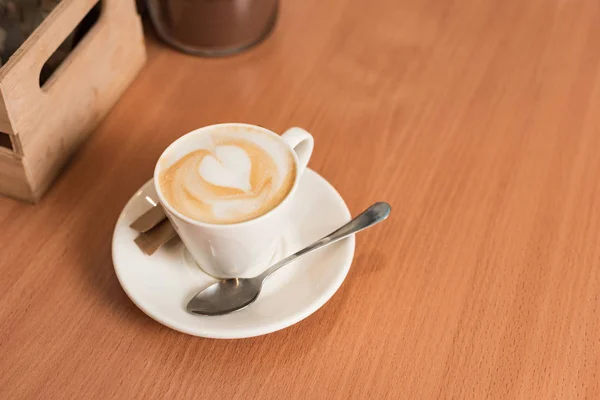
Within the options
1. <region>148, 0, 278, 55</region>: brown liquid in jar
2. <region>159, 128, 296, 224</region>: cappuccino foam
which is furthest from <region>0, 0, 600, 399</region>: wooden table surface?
<region>159, 128, 296, 224</region>: cappuccino foam

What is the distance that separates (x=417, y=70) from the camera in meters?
0.87

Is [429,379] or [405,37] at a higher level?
Answer: [405,37]

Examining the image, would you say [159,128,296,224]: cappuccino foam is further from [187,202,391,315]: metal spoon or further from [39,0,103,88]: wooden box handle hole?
[39,0,103,88]: wooden box handle hole

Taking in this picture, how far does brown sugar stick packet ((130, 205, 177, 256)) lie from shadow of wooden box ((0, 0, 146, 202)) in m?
0.13

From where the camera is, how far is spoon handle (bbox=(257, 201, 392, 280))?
24.6 inches

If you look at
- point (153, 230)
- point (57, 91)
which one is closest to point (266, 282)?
point (153, 230)

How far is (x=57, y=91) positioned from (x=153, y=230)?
182 mm

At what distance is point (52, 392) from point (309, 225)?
0.28 meters

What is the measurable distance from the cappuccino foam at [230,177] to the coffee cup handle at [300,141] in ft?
0.05

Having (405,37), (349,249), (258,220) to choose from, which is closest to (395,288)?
(349,249)

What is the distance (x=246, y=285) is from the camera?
2.03 feet

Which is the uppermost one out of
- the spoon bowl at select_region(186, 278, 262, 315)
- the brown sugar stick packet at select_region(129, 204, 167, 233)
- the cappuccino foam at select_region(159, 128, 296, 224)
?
the cappuccino foam at select_region(159, 128, 296, 224)

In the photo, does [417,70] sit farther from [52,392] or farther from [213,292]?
[52,392]

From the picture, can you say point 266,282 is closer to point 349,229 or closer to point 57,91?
point 349,229
